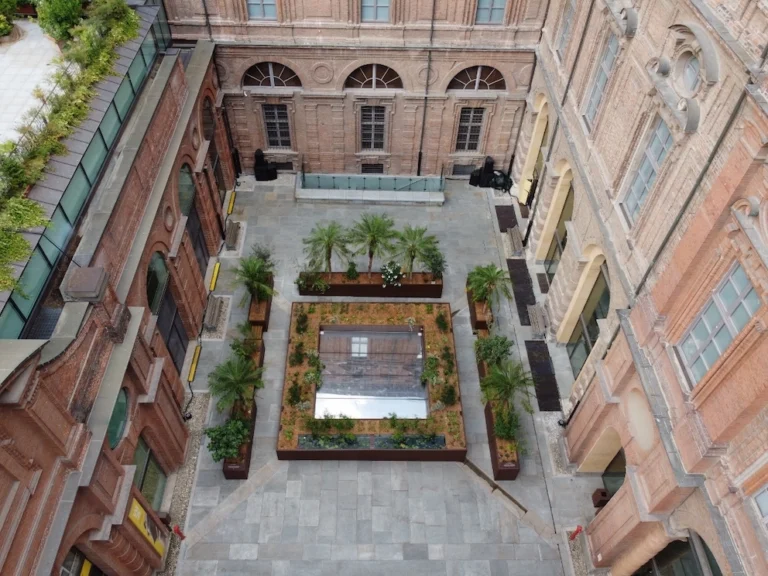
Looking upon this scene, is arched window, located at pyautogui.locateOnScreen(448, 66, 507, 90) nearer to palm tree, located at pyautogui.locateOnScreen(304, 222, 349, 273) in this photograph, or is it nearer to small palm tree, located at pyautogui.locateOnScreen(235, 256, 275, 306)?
palm tree, located at pyautogui.locateOnScreen(304, 222, 349, 273)

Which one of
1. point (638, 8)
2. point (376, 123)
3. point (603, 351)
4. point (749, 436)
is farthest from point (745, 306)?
point (376, 123)

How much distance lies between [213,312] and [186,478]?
260 inches

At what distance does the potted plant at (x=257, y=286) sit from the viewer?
21.7m

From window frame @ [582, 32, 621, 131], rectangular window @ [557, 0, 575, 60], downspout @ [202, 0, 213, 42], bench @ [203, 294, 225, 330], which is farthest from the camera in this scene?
downspout @ [202, 0, 213, 42]

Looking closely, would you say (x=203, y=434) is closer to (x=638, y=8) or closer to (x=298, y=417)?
(x=298, y=417)

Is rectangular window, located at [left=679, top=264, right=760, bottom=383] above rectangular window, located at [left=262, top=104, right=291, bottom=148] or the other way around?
the other way around

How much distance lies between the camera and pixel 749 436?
35.5 ft

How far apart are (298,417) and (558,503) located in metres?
8.91

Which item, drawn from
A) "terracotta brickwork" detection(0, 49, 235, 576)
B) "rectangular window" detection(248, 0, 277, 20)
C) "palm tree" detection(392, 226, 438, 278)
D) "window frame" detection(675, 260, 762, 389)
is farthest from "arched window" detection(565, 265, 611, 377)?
"rectangular window" detection(248, 0, 277, 20)

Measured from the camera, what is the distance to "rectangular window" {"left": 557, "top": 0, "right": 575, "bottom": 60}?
2125 cm

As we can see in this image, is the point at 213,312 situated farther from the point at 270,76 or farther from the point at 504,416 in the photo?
the point at 504,416

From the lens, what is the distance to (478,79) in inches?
1013

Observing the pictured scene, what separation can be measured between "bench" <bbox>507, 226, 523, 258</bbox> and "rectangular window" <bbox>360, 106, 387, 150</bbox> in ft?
24.8

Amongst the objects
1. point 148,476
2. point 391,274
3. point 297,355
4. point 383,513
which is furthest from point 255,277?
point 383,513
